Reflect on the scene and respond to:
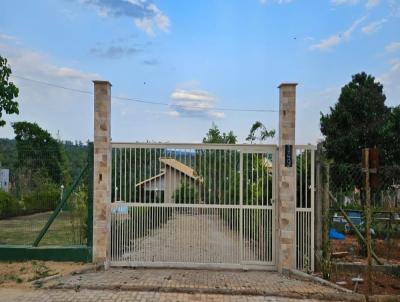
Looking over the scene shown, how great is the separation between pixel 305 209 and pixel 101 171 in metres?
4.24

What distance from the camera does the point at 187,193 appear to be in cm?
853

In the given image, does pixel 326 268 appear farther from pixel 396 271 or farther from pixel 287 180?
pixel 287 180

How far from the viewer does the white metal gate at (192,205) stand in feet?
27.5

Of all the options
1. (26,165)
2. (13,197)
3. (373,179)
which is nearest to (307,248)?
(373,179)

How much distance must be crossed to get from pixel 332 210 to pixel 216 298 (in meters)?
3.44

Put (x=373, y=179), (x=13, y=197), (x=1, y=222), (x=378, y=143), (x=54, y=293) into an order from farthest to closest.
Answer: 1. (x=378, y=143)
2. (x=1, y=222)
3. (x=13, y=197)
4. (x=54, y=293)
5. (x=373, y=179)

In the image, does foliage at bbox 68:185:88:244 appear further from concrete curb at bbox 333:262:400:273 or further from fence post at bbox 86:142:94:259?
concrete curb at bbox 333:262:400:273

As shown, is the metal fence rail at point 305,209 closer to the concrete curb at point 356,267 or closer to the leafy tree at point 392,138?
the concrete curb at point 356,267

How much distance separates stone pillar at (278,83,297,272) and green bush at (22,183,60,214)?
16.9ft

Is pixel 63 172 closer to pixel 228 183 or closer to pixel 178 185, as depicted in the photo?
pixel 178 185

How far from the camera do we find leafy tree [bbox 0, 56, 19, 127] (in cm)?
844

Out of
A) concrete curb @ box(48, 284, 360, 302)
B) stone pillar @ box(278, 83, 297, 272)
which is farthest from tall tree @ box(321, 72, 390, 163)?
concrete curb @ box(48, 284, 360, 302)

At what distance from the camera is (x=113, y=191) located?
28.2 ft

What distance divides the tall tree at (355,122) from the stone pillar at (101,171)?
14.3 metres
